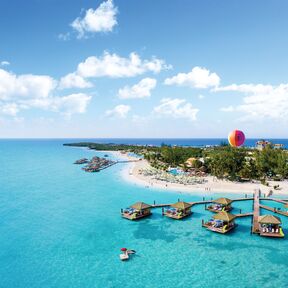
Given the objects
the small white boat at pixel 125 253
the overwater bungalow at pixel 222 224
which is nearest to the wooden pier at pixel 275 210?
the overwater bungalow at pixel 222 224

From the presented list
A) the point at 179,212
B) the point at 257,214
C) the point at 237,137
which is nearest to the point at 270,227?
the point at 257,214

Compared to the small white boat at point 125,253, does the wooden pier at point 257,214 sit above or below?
above

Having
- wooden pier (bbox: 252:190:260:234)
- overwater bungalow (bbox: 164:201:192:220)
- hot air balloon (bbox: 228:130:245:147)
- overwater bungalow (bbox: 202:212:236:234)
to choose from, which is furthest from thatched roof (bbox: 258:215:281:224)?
hot air balloon (bbox: 228:130:245:147)

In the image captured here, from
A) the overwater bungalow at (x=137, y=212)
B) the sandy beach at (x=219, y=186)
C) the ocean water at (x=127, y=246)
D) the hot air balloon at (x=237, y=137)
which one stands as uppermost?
the hot air balloon at (x=237, y=137)

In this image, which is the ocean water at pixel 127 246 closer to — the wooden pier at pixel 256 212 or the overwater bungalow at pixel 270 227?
the overwater bungalow at pixel 270 227

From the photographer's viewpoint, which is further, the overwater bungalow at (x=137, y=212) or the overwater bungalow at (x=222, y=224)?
the overwater bungalow at (x=137, y=212)

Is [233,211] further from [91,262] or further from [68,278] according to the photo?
[68,278]

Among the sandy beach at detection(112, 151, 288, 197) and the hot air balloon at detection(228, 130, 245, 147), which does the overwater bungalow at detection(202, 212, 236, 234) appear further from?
the hot air balloon at detection(228, 130, 245, 147)
